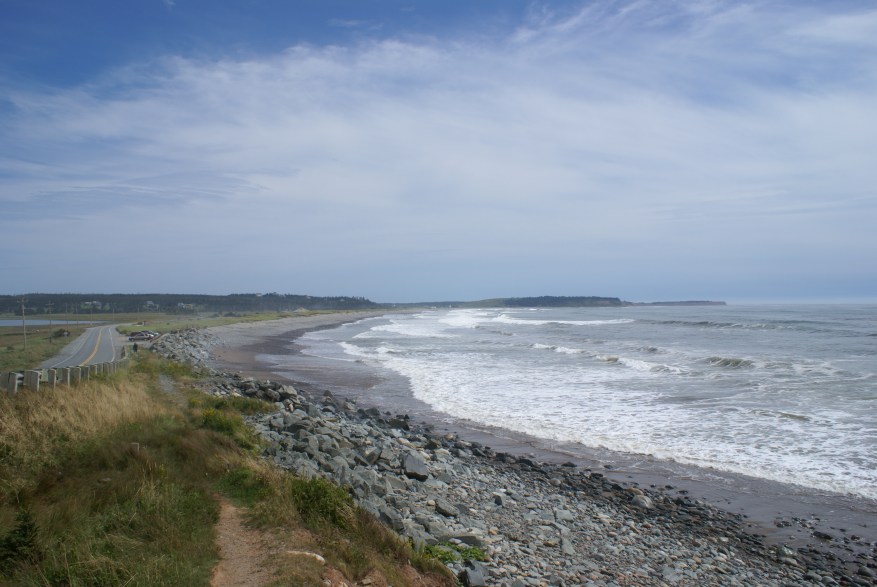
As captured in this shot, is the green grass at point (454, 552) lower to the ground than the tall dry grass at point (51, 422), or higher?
lower

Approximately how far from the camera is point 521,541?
8250 millimetres

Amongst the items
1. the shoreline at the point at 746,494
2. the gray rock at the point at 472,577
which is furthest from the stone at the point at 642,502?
the gray rock at the point at 472,577

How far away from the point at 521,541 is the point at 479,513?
1.15 metres

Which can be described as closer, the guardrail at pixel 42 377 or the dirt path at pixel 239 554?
the dirt path at pixel 239 554

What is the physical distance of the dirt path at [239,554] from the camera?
5383 millimetres

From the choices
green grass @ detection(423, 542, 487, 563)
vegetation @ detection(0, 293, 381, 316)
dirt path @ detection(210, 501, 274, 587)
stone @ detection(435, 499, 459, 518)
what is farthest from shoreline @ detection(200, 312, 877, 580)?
vegetation @ detection(0, 293, 381, 316)

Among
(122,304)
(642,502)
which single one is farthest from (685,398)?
(122,304)

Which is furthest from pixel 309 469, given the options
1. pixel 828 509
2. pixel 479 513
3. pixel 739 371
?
pixel 739 371

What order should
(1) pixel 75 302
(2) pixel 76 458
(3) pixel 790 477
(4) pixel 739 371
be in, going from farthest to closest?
(1) pixel 75 302 → (4) pixel 739 371 → (3) pixel 790 477 → (2) pixel 76 458

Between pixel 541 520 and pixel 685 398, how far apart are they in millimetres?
14045

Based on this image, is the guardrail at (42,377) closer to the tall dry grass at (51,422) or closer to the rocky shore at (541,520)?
the tall dry grass at (51,422)

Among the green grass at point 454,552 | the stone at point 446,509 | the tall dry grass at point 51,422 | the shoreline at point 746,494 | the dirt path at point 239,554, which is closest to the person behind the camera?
the dirt path at point 239,554

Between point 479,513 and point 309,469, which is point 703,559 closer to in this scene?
point 479,513

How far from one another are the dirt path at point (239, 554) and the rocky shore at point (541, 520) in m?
1.62
